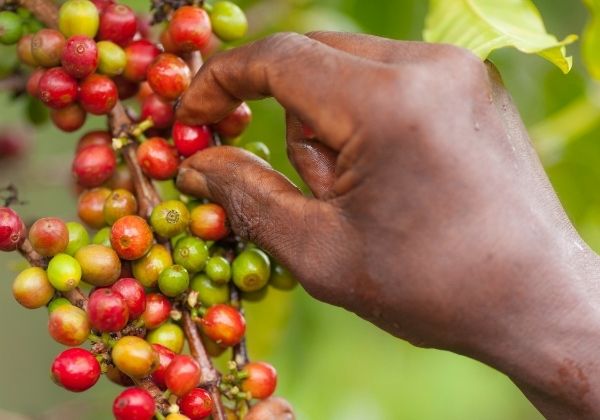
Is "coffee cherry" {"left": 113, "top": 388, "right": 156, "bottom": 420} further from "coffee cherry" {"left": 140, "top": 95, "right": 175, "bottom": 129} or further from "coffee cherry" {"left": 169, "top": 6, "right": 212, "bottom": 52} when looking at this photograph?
"coffee cherry" {"left": 169, "top": 6, "right": 212, "bottom": 52}

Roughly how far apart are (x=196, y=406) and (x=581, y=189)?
72.3 inches

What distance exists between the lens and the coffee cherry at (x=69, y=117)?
5.42ft

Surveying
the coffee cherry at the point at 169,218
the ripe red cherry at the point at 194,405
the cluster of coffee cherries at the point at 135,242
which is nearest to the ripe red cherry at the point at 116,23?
the cluster of coffee cherries at the point at 135,242

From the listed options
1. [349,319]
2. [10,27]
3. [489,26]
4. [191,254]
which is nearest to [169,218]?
[191,254]

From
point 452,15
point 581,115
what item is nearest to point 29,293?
point 452,15

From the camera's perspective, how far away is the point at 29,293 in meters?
1.41

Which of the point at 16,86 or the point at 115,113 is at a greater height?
the point at 115,113

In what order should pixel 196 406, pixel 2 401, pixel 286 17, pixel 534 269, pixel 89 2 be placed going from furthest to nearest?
pixel 2 401, pixel 286 17, pixel 89 2, pixel 196 406, pixel 534 269

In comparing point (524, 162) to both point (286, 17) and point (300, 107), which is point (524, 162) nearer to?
point (300, 107)

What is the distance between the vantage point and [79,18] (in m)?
1.58

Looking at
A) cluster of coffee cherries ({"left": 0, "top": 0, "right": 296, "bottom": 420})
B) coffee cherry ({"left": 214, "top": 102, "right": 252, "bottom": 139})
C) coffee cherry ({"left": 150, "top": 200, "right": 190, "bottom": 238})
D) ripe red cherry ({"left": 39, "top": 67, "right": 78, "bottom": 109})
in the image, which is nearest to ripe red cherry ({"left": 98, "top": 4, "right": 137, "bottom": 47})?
cluster of coffee cherries ({"left": 0, "top": 0, "right": 296, "bottom": 420})

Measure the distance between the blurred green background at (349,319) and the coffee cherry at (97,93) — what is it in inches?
26.1

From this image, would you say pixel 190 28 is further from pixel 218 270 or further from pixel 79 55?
pixel 218 270

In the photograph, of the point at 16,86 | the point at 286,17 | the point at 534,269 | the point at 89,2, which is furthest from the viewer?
the point at 286,17
